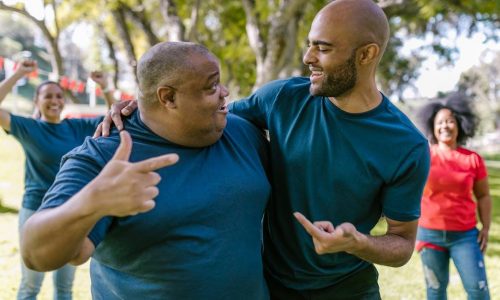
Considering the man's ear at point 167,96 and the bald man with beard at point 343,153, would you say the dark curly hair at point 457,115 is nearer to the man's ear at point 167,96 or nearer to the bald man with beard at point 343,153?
the bald man with beard at point 343,153

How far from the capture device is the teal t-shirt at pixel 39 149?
178 inches

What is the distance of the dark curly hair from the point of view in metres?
4.79

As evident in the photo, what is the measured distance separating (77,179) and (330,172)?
1.06 metres

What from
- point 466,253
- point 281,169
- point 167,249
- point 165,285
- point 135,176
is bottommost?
point 466,253

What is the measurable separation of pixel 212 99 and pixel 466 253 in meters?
3.04

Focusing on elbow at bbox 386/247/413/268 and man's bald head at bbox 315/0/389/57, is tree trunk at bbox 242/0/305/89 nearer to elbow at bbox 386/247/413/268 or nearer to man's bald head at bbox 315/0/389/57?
man's bald head at bbox 315/0/389/57

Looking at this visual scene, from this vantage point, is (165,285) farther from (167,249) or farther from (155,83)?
(155,83)

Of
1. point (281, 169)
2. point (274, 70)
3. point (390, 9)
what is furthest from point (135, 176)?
point (390, 9)

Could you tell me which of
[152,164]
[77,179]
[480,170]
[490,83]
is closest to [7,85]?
[77,179]

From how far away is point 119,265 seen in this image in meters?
2.08

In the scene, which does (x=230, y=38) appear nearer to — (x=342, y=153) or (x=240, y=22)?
(x=240, y=22)

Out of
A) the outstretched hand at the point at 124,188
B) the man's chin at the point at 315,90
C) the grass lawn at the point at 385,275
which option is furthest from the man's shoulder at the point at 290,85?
the grass lawn at the point at 385,275

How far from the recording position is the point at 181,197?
6.73 feet

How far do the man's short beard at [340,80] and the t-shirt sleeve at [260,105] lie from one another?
1.11 feet
